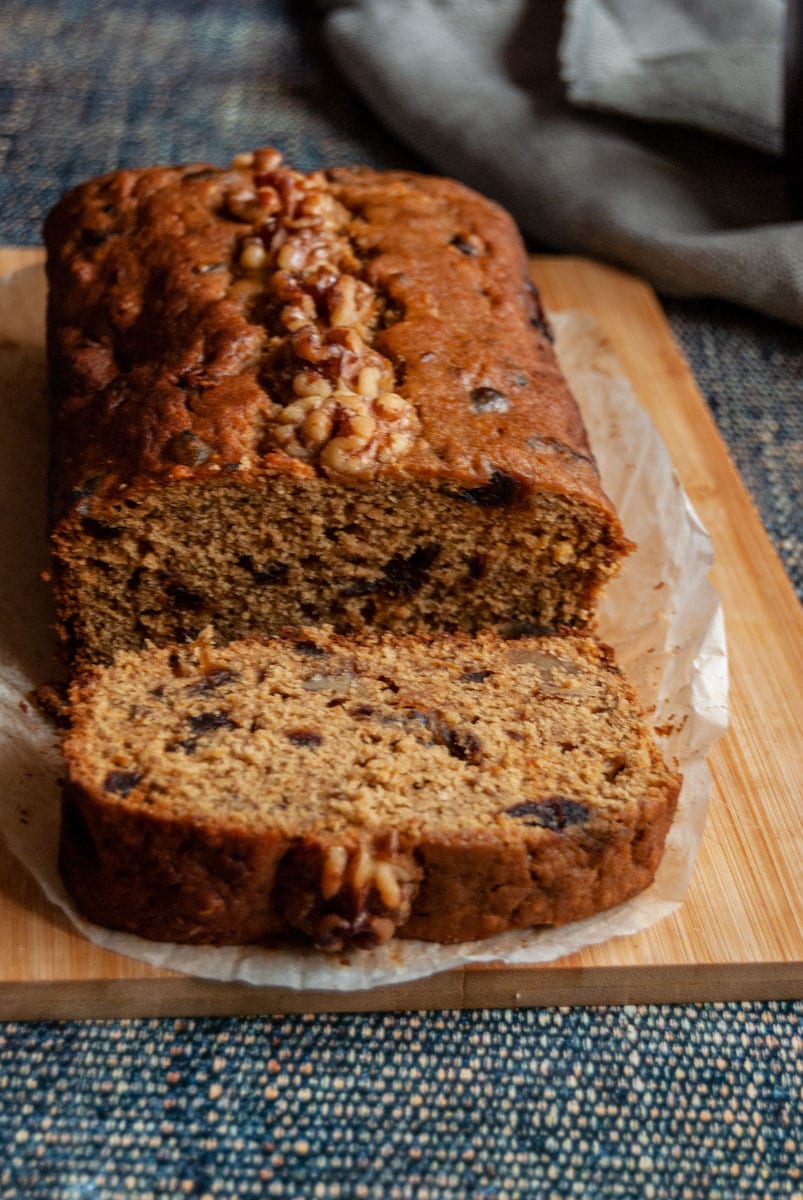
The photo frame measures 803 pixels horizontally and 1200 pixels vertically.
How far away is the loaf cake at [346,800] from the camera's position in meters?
2.14

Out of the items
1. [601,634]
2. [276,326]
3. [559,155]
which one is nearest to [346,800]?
[601,634]

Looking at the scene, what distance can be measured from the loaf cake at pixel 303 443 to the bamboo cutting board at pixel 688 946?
0.49 metres

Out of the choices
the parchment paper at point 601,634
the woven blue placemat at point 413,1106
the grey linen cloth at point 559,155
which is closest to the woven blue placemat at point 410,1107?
the woven blue placemat at point 413,1106

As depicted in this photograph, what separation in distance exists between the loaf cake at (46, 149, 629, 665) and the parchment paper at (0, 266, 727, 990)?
9.2 inches

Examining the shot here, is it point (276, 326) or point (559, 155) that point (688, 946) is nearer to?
point (276, 326)

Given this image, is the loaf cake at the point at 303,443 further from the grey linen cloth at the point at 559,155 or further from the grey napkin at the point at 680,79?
the grey napkin at the point at 680,79

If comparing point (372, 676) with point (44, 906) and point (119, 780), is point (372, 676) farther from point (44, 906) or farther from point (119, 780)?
point (44, 906)

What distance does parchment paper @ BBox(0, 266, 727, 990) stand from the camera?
2221 mm

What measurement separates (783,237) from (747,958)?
2650 millimetres

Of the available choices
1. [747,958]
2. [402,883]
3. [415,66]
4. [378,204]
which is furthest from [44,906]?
[415,66]

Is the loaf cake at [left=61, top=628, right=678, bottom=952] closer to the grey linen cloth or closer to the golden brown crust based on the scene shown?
the golden brown crust

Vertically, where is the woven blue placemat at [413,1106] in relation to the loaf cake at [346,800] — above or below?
below

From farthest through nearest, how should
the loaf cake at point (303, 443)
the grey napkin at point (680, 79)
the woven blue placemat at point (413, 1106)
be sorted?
the grey napkin at point (680, 79)
the loaf cake at point (303, 443)
the woven blue placemat at point (413, 1106)

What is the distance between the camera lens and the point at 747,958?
2285mm
